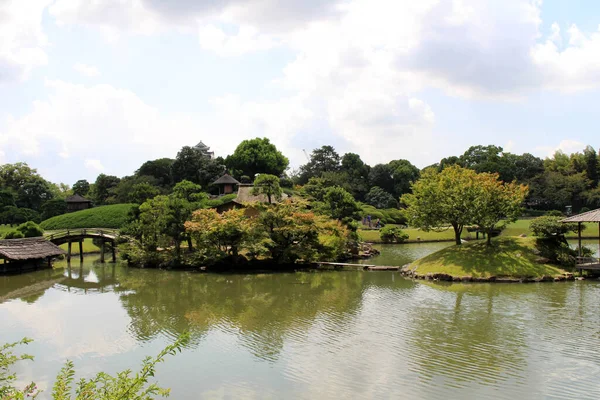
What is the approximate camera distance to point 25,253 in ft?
99.5

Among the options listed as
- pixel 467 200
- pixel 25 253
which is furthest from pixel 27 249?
pixel 467 200

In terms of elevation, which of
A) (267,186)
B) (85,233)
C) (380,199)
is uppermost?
(380,199)

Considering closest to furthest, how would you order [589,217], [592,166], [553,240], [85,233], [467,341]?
1. [467,341]
2. [589,217]
3. [553,240]
4. [85,233]
5. [592,166]

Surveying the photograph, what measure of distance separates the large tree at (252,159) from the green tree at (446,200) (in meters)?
42.8

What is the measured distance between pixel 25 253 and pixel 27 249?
612 mm

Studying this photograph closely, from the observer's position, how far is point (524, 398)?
1002 centimetres

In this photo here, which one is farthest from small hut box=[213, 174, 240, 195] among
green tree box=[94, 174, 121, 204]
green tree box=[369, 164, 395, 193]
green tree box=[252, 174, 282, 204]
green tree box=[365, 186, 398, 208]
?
green tree box=[369, 164, 395, 193]

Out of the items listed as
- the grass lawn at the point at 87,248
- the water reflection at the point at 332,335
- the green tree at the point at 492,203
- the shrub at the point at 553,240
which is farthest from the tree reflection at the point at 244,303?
the grass lawn at the point at 87,248

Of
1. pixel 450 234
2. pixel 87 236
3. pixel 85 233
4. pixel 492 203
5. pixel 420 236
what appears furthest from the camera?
pixel 450 234

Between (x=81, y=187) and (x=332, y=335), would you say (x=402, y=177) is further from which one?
(x=332, y=335)

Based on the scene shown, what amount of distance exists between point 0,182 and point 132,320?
198ft

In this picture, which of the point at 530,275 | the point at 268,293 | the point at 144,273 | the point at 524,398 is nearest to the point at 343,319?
the point at 268,293

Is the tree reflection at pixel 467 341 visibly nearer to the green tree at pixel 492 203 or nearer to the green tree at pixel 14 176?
the green tree at pixel 492 203

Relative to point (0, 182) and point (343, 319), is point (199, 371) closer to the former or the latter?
point (343, 319)
